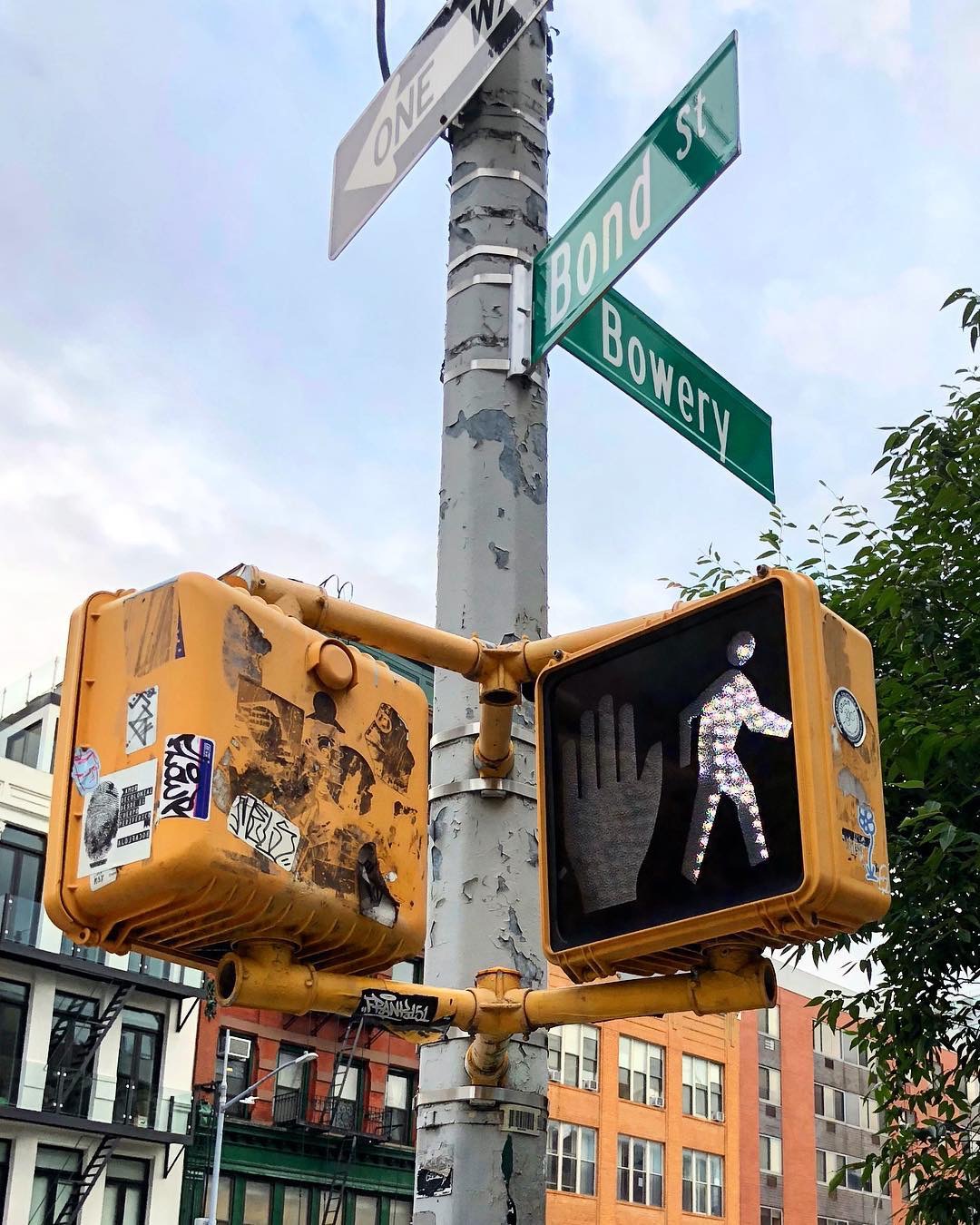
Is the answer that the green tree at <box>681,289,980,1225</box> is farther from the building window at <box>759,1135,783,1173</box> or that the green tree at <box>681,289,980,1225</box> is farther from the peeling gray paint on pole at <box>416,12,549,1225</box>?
the building window at <box>759,1135,783,1173</box>

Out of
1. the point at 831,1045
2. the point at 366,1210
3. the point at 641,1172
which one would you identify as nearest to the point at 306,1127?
the point at 366,1210

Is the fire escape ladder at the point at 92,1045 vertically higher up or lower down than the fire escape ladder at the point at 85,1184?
higher up

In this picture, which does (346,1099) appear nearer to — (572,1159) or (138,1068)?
(138,1068)

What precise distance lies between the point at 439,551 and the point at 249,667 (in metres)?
1.42

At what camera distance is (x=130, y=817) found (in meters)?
2.12

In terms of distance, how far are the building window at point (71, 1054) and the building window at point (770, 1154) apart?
25.7 meters

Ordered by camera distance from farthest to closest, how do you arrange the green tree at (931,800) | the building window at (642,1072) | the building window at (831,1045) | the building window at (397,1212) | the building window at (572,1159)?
1. the building window at (831,1045)
2. the building window at (642,1072)
3. the building window at (572,1159)
4. the building window at (397,1212)
5. the green tree at (931,800)

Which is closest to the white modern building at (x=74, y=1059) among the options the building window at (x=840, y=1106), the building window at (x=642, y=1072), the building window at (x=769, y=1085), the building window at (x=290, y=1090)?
the building window at (x=290, y=1090)

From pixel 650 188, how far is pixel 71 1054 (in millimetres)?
31707

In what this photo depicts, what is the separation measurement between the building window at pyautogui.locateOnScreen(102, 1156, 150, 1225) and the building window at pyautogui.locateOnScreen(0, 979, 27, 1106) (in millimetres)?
3215

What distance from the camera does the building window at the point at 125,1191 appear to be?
32094mm

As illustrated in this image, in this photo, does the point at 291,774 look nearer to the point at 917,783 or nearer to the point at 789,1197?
the point at 917,783

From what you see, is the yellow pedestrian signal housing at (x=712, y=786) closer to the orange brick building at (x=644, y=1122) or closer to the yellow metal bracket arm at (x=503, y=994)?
the yellow metal bracket arm at (x=503, y=994)

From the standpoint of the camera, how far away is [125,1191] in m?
32.5
